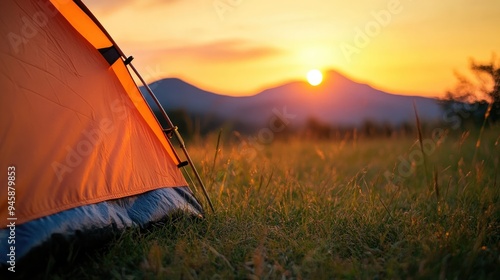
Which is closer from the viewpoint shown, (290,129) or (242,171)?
(242,171)

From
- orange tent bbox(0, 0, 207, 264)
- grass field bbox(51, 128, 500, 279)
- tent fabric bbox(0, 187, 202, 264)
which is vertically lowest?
grass field bbox(51, 128, 500, 279)

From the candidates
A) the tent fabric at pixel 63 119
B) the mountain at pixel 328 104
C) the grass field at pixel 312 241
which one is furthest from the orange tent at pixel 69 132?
the mountain at pixel 328 104

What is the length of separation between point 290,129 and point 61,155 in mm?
10442

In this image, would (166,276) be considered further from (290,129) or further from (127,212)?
(290,129)

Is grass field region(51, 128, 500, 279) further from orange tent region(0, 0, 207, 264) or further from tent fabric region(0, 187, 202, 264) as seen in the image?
orange tent region(0, 0, 207, 264)

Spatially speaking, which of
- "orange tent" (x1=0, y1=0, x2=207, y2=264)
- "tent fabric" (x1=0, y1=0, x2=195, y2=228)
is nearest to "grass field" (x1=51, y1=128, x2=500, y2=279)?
"orange tent" (x1=0, y1=0, x2=207, y2=264)

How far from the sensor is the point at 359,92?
2047 centimetres

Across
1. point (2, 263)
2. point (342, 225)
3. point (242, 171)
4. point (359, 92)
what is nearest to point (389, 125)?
point (359, 92)

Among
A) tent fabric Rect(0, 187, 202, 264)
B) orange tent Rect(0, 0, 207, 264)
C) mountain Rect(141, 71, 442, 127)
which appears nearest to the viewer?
tent fabric Rect(0, 187, 202, 264)

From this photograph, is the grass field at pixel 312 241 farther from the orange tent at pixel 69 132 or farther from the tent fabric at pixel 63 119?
the tent fabric at pixel 63 119

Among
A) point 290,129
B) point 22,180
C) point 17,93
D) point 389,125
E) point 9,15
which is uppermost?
point 9,15

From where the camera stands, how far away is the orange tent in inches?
113

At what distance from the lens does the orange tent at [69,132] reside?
9.45ft

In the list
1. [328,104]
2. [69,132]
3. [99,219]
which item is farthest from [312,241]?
[328,104]
